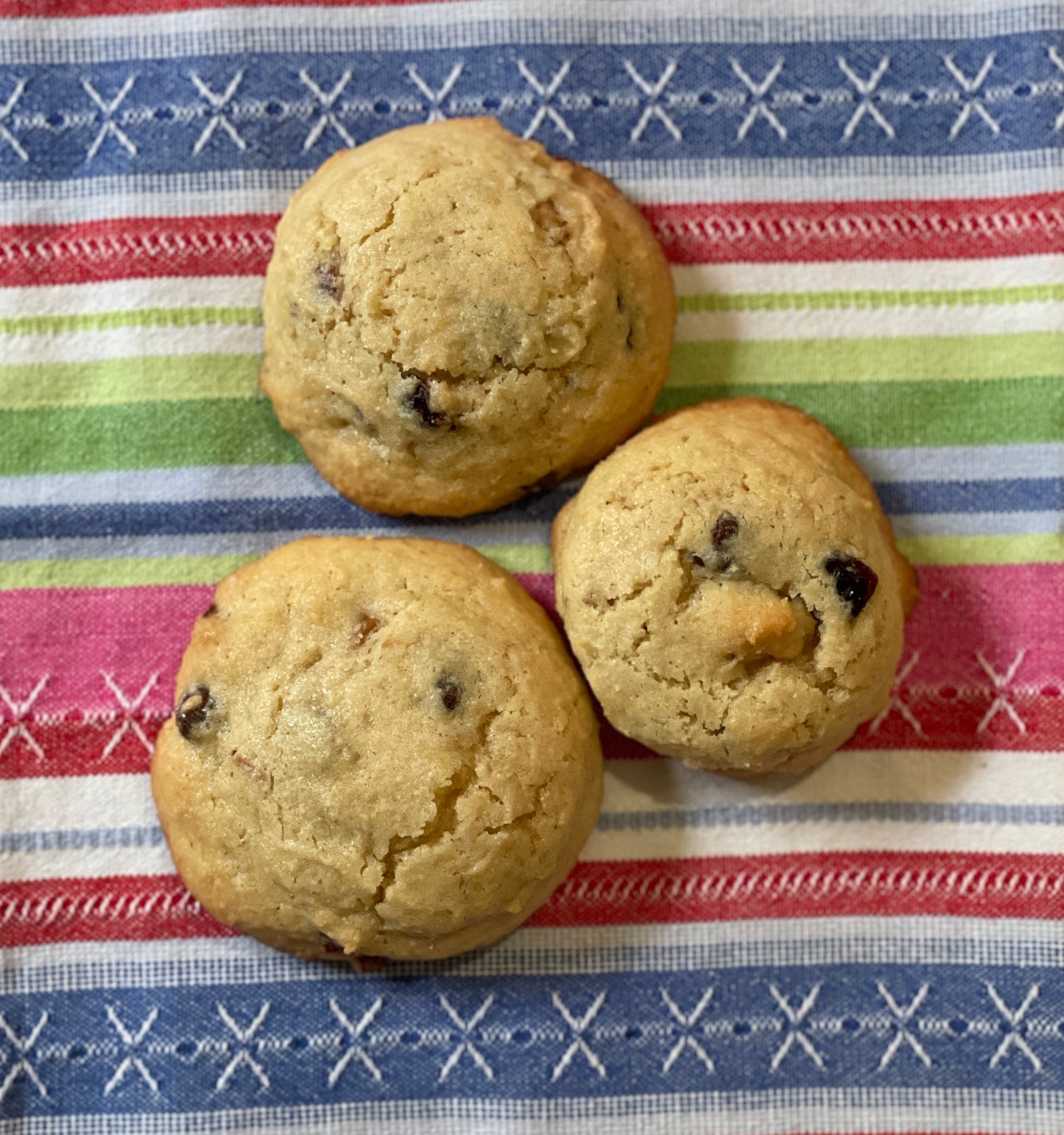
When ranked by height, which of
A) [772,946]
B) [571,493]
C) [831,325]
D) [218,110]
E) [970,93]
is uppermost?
[970,93]

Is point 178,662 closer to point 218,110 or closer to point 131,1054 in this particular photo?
point 131,1054

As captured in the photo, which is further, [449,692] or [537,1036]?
[537,1036]

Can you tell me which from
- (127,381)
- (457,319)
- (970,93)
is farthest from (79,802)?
(970,93)

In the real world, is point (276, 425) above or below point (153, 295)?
below

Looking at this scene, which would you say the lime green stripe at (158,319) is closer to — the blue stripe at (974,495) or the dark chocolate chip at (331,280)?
the dark chocolate chip at (331,280)

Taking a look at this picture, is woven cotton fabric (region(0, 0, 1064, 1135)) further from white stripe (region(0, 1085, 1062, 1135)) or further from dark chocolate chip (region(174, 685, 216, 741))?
dark chocolate chip (region(174, 685, 216, 741))

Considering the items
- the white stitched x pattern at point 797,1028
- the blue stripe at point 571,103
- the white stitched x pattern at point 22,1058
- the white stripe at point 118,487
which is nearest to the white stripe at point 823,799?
the white stitched x pattern at point 797,1028
